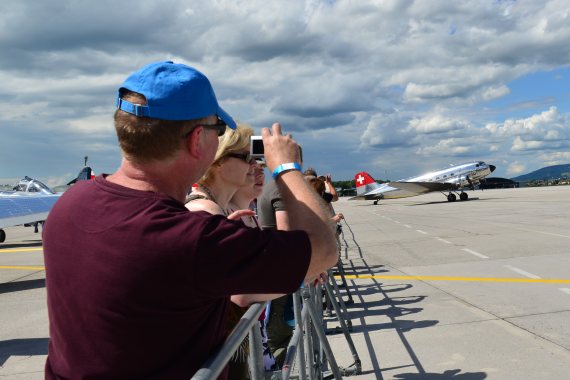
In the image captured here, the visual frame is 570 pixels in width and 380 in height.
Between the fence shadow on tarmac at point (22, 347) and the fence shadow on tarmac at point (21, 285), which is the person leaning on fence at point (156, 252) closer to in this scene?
the fence shadow on tarmac at point (22, 347)

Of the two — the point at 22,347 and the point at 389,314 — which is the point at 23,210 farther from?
the point at 389,314

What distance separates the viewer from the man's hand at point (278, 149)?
185cm

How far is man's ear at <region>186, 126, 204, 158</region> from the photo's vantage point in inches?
62.2

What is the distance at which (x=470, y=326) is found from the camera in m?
5.95

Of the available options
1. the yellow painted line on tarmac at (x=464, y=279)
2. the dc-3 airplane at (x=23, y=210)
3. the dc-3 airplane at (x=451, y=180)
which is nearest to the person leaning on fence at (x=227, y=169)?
the yellow painted line on tarmac at (x=464, y=279)

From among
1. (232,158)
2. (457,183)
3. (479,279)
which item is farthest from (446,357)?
(457,183)

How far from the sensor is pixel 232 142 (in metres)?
2.90

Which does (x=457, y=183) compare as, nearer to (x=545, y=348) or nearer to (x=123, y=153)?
(x=545, y=348)

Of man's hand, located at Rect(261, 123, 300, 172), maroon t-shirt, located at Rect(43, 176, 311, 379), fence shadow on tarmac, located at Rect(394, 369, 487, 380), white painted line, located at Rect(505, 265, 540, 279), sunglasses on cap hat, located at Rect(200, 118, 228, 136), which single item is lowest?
fence shadow on tarmac, located at Rect(394, 369, 487, 380)

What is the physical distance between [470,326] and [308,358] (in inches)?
134

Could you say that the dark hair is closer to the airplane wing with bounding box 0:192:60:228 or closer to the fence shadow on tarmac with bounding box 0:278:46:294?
the fence shadow on tarmac with bounding box 0:278:46:294

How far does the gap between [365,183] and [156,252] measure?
172 feet

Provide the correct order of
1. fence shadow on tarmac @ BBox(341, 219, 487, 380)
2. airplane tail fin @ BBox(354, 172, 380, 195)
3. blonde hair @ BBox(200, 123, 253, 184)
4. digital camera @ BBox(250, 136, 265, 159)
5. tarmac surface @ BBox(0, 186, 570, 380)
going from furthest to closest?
airplane tail fin @ BBox(354, 172, 380, 195), tarmac surface @ BBox(0, 186, 570, 380), fence shadow on tarmac @ BBox(341, 219, 487, 380), blonde hair @ BBox(200, 123, 253, 184), digital camera @ BBox(250, 136, 265, 159)

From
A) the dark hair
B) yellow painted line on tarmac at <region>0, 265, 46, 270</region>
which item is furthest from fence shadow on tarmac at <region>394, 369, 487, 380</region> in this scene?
yellow painted line on tarmac at <region>0, 265, 46, 270</region>
